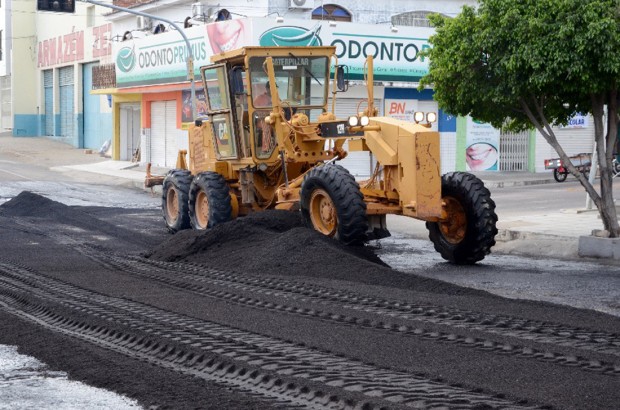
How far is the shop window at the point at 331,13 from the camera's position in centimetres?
3847

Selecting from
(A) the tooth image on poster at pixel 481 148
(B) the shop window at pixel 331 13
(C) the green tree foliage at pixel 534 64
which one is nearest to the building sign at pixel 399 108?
(A) the tooth image on poster at pixel 481 148

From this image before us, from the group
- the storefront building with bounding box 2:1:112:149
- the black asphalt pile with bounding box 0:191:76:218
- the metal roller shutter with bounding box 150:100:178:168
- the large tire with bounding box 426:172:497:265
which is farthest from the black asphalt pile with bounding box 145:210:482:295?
the storefront building with bounding box 2:1:112:149

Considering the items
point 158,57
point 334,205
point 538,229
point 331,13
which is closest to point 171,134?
point 158,57

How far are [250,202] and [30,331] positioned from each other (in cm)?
828

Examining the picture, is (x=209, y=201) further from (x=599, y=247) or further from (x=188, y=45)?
(x=188, y=45)

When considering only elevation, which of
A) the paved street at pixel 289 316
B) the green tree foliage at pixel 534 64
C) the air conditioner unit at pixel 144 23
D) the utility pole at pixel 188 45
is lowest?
the paved street at pixel 289 316

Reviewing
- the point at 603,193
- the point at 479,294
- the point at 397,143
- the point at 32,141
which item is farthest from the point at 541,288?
the point at 32,141

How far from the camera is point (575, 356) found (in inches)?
302

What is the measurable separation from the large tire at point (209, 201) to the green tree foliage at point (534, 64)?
3646 millimetres

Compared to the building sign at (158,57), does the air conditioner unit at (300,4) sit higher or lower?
higher

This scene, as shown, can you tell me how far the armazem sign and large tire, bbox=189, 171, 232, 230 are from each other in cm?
1381

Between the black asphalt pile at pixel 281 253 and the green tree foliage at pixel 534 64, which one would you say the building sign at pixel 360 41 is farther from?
the black asphalt pile at pixel 281 253

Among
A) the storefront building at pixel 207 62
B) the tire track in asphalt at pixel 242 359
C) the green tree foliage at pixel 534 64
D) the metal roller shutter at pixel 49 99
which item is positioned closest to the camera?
the tire track in asphalt at pixel 242 359

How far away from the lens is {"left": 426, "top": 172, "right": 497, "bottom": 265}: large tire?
45.7 feet
